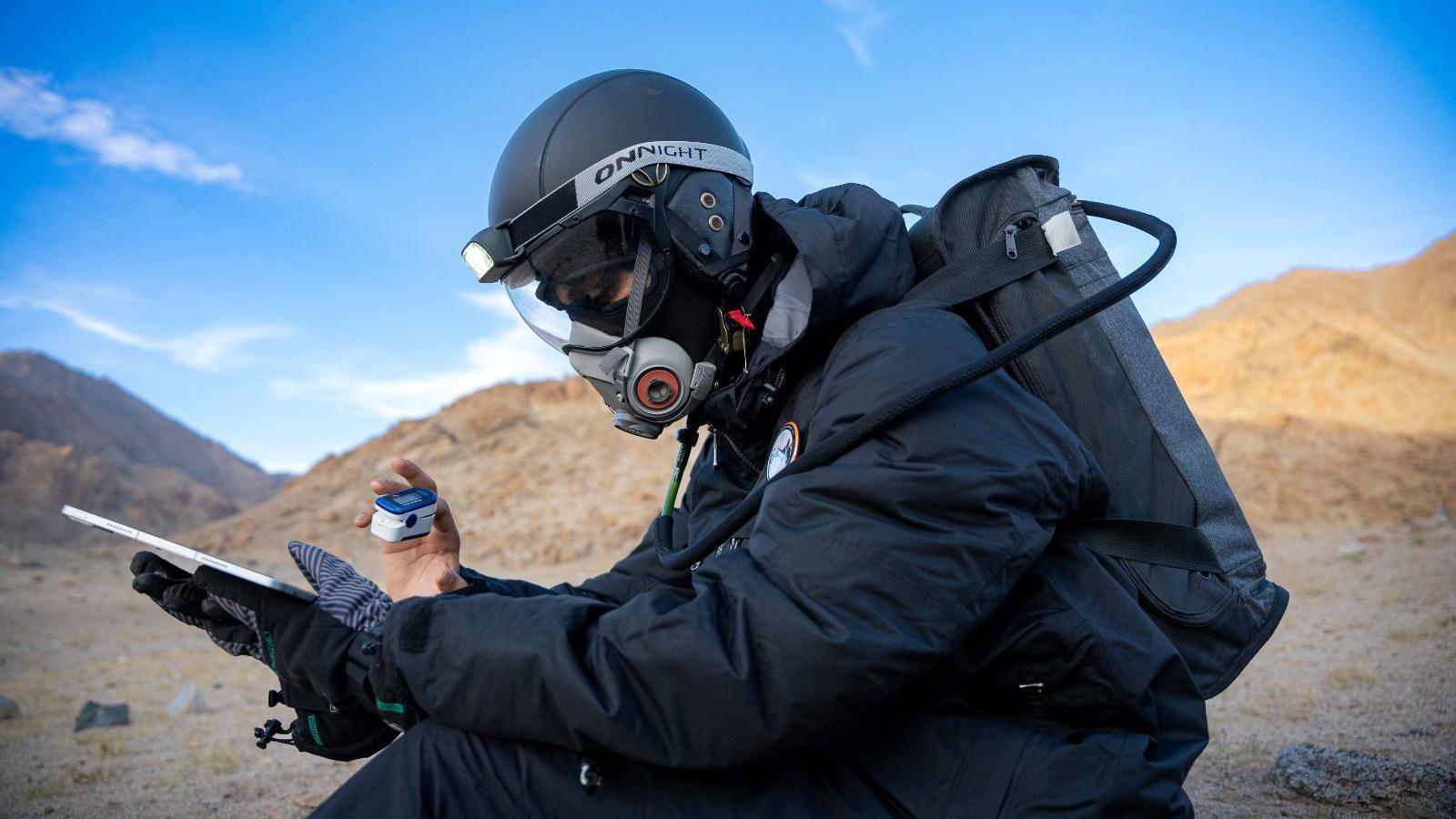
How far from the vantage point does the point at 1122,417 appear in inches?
89.7

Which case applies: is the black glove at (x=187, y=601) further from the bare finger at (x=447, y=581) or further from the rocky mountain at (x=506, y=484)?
the rocky mountain at (x=506, y=484)

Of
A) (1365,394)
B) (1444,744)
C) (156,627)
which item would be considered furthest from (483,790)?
(1365,394)

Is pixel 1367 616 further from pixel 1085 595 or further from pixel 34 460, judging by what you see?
pixel 34 460

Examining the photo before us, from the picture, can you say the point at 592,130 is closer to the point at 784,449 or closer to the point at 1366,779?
the point at 784,449

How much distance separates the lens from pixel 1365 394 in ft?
83.8

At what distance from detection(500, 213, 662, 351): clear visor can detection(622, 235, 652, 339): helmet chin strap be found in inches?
0.7

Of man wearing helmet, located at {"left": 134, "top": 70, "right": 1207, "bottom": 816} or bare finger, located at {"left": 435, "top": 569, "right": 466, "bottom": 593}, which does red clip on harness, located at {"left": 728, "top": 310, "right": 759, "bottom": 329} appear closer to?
man wearing helmet, located at {"left": 134, "top": 70, "right": 1207, "bottom": 816}

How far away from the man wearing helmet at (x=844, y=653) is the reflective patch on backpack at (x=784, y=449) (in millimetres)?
13

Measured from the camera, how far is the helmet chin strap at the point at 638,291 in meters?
2.78

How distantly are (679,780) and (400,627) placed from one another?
634 millimetres

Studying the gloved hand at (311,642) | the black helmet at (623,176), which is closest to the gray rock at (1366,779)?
the black helmet at (623,176)

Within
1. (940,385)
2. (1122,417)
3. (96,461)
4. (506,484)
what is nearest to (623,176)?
(940,385)

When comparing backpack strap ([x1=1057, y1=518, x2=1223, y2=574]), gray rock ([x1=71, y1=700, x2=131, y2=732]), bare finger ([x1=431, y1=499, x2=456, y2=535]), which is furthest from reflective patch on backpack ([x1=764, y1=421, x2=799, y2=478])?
gray rock ([x1=71, y1=700, x2=131, y2=732])

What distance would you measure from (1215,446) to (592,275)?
2133cm
